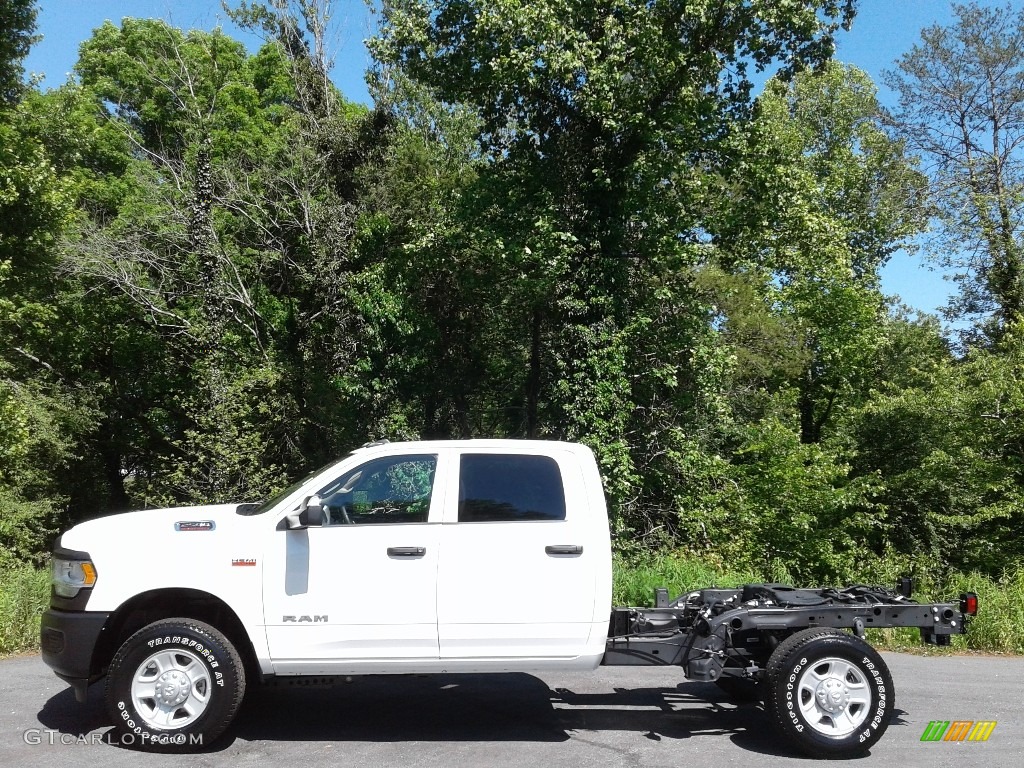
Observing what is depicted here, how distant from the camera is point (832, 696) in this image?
5789mm

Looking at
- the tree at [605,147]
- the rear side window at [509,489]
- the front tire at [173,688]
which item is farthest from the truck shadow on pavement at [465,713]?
the tree at [605,147]

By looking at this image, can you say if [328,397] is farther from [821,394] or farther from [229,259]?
[821,394]

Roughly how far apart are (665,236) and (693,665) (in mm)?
13208

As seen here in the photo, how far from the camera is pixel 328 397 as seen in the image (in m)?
20.7

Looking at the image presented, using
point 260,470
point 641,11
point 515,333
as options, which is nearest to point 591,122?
point 641,11

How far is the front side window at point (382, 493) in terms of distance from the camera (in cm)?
601

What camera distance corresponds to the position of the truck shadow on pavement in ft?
20.1

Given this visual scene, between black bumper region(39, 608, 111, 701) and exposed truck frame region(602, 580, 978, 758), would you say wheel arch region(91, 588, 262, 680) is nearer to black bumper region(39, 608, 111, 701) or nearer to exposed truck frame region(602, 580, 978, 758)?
black bumper region(39, 608, 111, 701)

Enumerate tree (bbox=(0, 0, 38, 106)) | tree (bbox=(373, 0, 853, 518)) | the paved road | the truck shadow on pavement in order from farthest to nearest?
tree (bbox=(0, 0, 38, 106)) → tree (bbox=(373, 0, 853, 518)) → the truck shadow on pavement → the paved road

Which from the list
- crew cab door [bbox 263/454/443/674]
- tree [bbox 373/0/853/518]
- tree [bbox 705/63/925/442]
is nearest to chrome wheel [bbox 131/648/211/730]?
crew cab door [bbox 263/454/443/674]

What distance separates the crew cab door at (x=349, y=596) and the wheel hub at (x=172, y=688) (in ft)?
1.98

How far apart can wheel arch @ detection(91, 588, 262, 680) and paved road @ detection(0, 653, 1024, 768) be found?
0.53 meters

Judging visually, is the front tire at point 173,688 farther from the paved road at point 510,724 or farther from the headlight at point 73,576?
the headlight at point 73,576

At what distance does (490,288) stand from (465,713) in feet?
45.6
